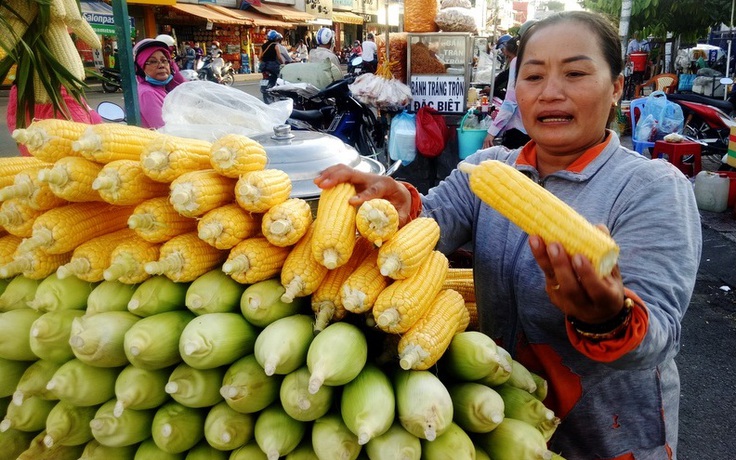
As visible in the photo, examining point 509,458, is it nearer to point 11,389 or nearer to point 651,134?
point 11,389

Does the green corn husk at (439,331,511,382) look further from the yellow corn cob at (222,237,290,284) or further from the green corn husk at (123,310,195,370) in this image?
the green corn husk at (123,310,195,370)

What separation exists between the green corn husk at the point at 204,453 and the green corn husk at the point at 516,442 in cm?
67

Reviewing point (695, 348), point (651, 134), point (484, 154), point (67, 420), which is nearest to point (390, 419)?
point (67, 420)

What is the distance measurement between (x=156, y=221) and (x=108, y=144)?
251 mm

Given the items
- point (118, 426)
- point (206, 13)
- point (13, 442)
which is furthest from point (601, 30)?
point (206, 13)

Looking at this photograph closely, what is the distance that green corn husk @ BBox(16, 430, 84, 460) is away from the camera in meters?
1.40

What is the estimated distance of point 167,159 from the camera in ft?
4.37

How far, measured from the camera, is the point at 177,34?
2577cm

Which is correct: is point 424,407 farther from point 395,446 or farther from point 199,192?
point 199,192

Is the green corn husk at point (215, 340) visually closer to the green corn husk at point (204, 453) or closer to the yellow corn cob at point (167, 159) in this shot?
the green corn husk at point (204, 453)

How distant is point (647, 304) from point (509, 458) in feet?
1.58

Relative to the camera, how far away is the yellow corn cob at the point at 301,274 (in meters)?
1.25

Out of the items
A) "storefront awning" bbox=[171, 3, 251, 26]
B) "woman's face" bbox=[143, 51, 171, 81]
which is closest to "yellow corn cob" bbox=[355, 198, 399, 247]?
"woman's face" bbox=[143, 51, 171, 81]

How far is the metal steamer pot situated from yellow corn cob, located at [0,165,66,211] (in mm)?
788
